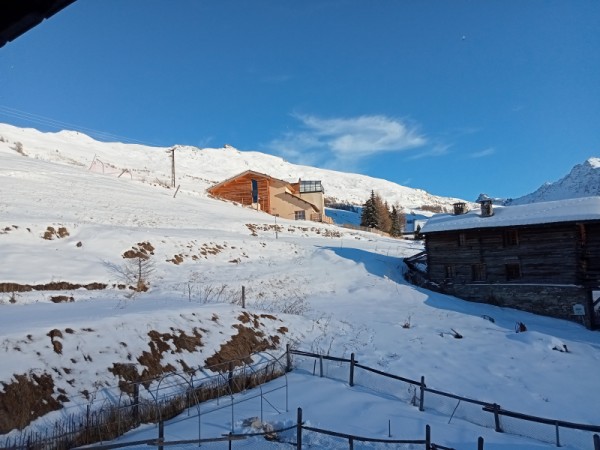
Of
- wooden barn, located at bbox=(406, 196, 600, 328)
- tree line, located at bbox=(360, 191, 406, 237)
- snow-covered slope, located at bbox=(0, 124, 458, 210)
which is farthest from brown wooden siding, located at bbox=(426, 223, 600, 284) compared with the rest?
snow-covered slope, located at bbox=(0, 124, 458, 210)

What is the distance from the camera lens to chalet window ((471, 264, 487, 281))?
109 feet

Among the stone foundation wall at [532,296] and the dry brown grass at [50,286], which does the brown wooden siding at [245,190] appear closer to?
the stone foundation wall at [532,296]

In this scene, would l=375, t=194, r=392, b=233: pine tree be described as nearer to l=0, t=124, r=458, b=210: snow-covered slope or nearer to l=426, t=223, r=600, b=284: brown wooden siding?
l=426, t=223, r=600, b=284: brown wooden siding

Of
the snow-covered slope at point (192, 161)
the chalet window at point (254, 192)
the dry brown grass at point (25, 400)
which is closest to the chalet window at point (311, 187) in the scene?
the chalet window at point (254, 192)

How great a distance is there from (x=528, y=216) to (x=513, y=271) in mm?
4349

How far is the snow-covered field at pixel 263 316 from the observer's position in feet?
37.0

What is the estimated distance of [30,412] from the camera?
30.3 ft

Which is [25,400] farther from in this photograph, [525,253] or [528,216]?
[528,216]

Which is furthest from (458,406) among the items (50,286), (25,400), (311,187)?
(311,187)

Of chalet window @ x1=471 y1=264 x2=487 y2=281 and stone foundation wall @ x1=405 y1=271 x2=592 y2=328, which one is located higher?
chalet window @ x1=471 y1=264 x2=487 y2=281

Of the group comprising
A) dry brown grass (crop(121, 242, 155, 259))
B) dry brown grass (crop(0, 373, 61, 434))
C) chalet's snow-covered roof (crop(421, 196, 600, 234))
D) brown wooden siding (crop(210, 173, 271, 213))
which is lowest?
dry brown grass (crop(0, 373, 61, 434))

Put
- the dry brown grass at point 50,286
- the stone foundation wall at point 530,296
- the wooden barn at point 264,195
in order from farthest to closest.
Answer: the wooden barn at point 264,195 → the stone foundation wall at point 530,296 → the dry brown grass at point 50,286

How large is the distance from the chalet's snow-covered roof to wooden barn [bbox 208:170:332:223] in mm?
30103

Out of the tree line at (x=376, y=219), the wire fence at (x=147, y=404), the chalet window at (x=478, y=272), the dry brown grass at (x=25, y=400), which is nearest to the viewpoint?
the wire fence at (x=147, y=404)
